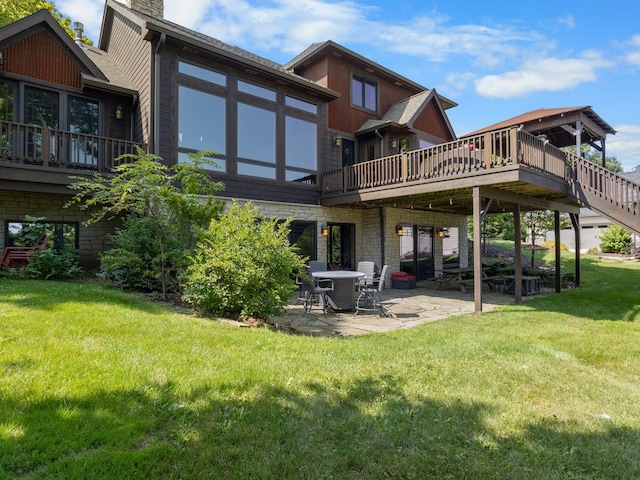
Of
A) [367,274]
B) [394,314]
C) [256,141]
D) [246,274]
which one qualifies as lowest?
[394,314]

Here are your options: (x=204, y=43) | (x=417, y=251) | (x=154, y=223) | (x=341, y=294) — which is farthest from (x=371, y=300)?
(x=204, y=43)

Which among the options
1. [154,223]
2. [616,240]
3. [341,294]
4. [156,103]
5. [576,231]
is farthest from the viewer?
[616,240]

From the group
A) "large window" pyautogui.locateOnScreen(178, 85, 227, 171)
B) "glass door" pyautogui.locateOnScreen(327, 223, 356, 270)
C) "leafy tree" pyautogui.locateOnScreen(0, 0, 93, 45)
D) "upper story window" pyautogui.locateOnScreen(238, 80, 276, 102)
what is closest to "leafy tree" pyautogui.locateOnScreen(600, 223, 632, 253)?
"glass door" pyautogui.locateOnScreen(327, 223, 356, 270)

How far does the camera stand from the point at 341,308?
8055mm

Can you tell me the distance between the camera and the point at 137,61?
33.2ft

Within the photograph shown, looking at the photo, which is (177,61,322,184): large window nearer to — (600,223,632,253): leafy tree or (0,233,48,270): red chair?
(0,233,48,270): red chair

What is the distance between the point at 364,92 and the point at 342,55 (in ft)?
5.64

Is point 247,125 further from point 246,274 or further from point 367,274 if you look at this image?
point 246,274

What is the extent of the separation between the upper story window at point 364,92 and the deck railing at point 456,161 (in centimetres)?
388

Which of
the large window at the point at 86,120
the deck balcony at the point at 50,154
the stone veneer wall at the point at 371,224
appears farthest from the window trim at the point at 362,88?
the large window at the point at 86,120

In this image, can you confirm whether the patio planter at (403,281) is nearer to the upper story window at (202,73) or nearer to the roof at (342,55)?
the roof at (342,55)

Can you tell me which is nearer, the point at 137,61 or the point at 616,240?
the point at 137,61

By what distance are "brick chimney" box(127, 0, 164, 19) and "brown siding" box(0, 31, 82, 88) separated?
330 centimetres

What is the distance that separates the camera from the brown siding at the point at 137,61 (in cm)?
931
